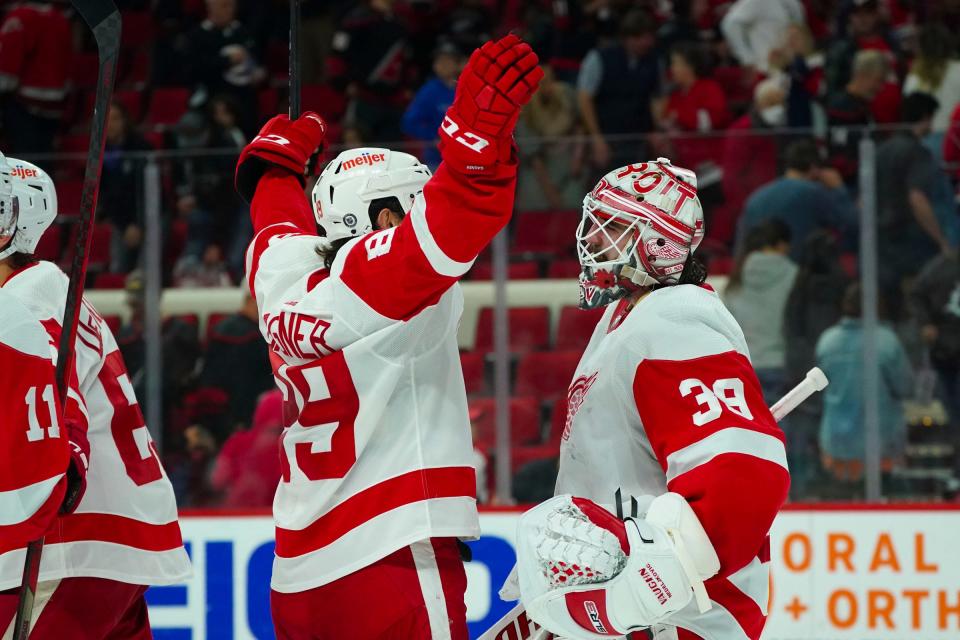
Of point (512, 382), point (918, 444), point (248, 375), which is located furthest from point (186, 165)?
point (918, 444)

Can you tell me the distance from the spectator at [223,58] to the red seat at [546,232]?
2885 millimetres

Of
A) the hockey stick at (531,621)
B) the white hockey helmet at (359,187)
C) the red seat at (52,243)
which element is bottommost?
the hockey stick at (531,621)

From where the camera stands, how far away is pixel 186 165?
5242 mm

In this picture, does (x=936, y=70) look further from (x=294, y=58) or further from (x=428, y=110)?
A: (x=294, y=58)

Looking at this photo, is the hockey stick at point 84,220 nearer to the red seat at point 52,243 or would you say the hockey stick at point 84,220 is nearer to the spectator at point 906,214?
the red seat at point 52,243

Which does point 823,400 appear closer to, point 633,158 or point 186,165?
point 633,158

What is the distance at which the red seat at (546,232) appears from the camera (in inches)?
198

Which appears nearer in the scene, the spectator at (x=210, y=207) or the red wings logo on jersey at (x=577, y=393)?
the red wings logo on jersey at (x=577, y=393)

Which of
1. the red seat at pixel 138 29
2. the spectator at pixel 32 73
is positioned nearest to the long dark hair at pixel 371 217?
the spectator at pixel 32 73

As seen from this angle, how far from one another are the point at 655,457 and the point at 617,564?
0.30 meters

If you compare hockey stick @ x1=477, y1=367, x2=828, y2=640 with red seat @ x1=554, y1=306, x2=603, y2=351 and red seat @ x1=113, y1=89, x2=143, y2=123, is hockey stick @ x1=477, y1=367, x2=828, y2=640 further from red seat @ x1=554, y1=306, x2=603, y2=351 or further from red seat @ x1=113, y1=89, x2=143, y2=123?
red seat @ x1=113, y1=89, x2=143, y2=123

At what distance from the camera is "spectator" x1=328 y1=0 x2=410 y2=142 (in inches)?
312

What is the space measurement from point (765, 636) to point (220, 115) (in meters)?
3.72

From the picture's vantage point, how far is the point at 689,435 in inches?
89.2
